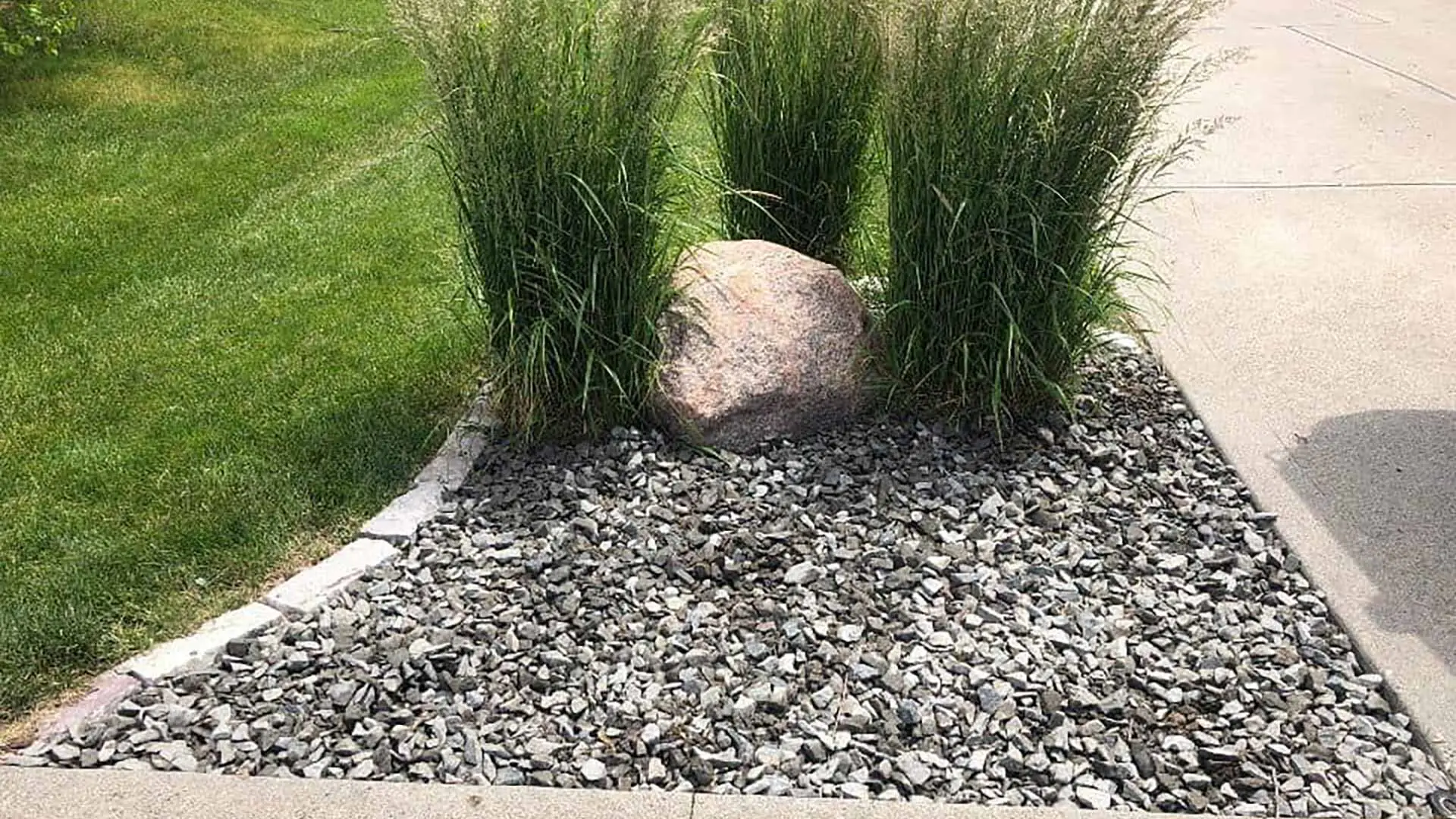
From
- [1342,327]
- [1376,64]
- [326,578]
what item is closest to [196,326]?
[326,578]

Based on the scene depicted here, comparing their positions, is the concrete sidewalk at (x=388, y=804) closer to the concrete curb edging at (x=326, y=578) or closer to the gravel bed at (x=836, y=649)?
the gravel bed at (x=836, y=649)

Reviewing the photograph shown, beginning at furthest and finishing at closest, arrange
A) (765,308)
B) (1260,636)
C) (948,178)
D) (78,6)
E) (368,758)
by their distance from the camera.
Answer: (78,6), (765,308), (948,178), (1260,636), (368,758)

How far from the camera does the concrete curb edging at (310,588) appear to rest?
8.17ft

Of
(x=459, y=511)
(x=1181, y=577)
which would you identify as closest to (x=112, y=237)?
(x=459, y=511)

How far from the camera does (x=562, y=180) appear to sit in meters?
3.11

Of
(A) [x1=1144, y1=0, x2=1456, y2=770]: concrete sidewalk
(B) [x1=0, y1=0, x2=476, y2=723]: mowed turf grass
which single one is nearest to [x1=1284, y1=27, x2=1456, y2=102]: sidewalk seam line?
(A) [x1=1144, y1=0, x2=1456, y2=770]: concrete sidewalk

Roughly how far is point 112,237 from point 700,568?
3488 mm

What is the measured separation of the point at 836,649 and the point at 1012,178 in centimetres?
124

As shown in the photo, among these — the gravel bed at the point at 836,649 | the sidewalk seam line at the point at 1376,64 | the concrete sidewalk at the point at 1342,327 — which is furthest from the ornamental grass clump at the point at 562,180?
the sidewalk seam line at the point at 1376,64

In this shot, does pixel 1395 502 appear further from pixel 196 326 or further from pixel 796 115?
pixel 196 326

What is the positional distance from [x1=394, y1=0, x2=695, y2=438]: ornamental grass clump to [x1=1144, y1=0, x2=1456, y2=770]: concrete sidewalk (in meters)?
1.60

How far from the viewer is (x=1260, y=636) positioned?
2.65 m

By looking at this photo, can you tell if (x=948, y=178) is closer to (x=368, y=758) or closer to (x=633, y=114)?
(x=633, y=114)

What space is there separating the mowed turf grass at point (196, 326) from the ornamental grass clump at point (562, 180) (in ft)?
1.35
